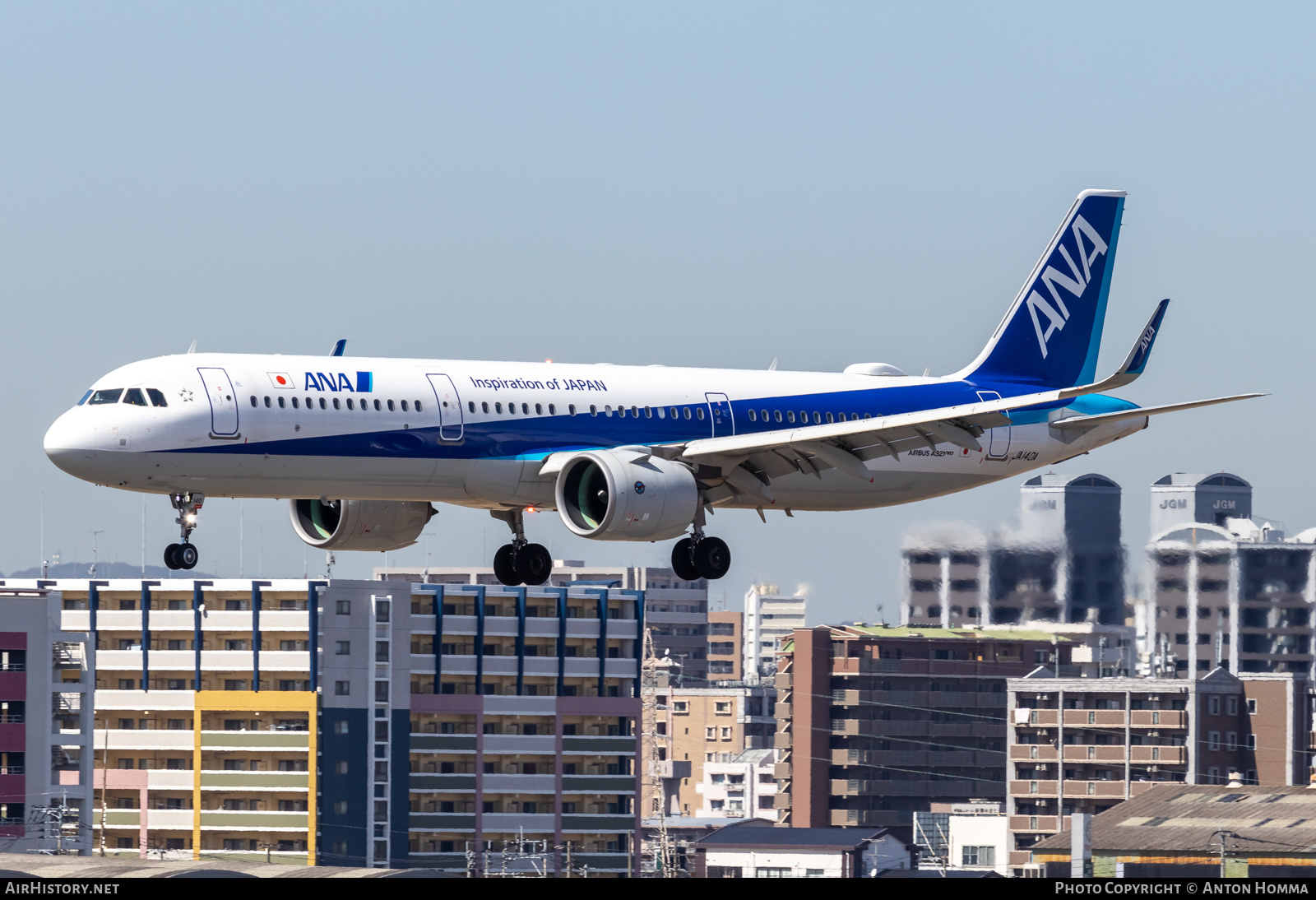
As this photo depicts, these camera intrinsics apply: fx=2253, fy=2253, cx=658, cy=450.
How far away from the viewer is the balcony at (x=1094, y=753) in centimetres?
16612

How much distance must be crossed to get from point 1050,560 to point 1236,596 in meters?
22.9

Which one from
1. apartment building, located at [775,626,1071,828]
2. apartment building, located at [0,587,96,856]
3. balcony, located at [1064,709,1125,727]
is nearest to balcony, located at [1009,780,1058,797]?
balcony, located at [1064,709,1125,727]

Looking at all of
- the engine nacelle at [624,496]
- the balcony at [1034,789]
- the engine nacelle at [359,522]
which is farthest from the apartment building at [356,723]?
the engine nacelle at [624,496]

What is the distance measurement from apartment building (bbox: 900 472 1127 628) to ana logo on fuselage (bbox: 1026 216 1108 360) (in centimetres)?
4932

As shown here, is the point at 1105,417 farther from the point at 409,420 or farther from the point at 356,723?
the point at 356,723

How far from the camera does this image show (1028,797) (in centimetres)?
16688

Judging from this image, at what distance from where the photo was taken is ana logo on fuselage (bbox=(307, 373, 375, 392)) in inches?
1940

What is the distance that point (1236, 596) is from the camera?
445 feet

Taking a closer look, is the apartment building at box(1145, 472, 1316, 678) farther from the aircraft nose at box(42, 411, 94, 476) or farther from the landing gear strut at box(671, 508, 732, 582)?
the aircraft nose at box(42, 411, 94, 476)

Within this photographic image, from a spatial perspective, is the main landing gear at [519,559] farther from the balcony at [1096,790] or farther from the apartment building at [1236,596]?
the balcony at [1096,790]

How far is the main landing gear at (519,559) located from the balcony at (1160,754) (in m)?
116
